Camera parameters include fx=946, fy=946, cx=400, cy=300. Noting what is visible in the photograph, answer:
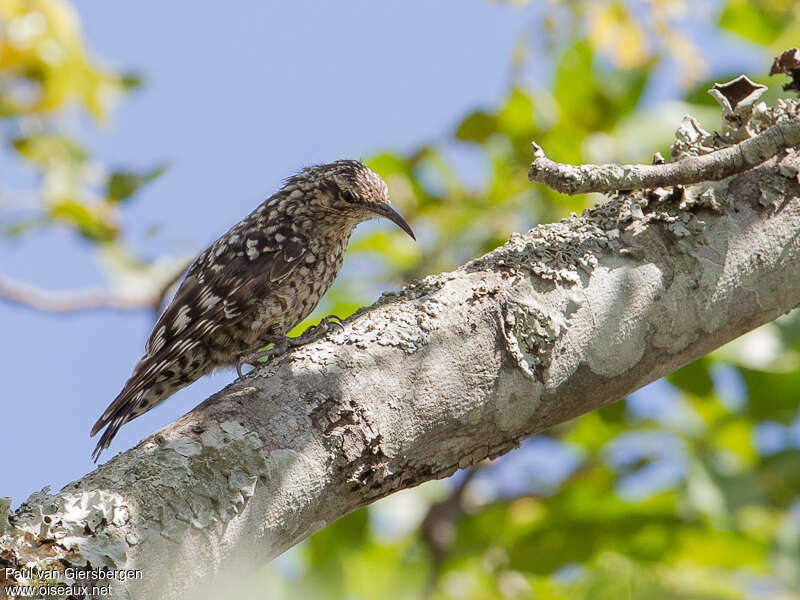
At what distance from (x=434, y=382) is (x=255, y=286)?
6.02ft

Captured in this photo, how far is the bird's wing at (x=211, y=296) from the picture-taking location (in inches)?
140

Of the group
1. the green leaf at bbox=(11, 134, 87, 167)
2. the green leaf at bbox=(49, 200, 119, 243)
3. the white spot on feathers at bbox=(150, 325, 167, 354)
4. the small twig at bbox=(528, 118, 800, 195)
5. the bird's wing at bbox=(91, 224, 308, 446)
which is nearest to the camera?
the small twig at bbox=(528, 118, 800, 195)

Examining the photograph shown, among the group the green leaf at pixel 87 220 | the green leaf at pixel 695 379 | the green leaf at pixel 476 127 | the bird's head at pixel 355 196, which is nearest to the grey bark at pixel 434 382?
the bird's head at pixel 355 196

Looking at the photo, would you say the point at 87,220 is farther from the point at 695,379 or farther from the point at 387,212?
the point at 695,379

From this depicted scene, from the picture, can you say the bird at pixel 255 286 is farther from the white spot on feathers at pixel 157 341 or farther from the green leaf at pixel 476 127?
the green leaf at pixel 476 127

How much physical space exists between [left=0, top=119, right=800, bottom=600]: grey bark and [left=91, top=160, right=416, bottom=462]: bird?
46.0 inches

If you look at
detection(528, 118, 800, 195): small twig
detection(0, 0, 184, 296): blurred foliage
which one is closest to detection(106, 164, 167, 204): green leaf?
detection(0, 0, 184, 296): blurred foliage

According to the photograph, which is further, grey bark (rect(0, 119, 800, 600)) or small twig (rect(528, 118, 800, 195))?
small twig (rect(528, 118, 800, 195))

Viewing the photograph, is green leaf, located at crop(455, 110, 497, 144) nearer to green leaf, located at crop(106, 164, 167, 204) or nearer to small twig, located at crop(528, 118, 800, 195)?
green leaf, located at crop(106, 164, 167, 204)

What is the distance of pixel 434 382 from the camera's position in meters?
2.12

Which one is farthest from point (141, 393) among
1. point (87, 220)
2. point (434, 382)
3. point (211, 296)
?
point (434, 382)

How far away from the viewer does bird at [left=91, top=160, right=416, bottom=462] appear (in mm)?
3621

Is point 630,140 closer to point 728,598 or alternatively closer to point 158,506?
point 728,598

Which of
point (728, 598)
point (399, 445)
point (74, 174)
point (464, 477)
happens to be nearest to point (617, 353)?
point (399, 445)
